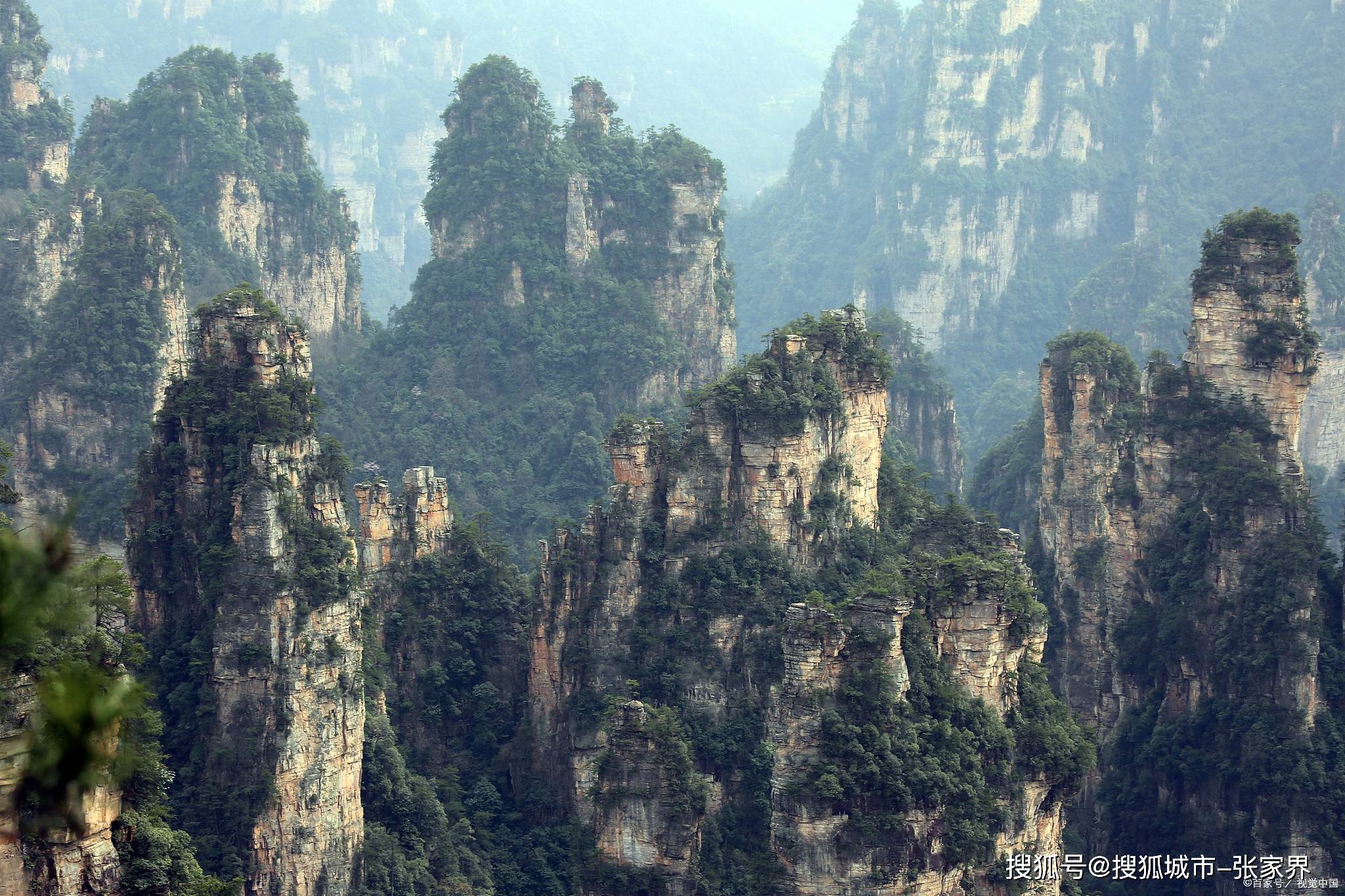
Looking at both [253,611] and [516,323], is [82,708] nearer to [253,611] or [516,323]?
[253,611]

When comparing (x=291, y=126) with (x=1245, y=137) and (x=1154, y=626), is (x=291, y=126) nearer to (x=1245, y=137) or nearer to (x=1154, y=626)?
(x=1154, y=626)

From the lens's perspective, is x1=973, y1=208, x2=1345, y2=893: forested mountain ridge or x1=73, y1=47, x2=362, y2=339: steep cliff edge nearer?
x1=973, y1=208, x2=1345, y2=893: forested mountain ridge

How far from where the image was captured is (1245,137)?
126812 mm

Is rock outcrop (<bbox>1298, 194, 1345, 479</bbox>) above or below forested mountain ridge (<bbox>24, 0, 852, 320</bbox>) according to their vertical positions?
below

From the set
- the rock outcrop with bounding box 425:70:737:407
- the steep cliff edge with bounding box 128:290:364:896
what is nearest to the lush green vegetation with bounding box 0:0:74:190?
the rock outcrop with bounding box 425:70:737:407

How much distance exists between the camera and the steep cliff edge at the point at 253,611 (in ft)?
139

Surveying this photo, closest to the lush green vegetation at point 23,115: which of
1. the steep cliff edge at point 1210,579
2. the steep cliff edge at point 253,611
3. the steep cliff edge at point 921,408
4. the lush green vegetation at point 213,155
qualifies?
the lush green vegetation at point 213,155

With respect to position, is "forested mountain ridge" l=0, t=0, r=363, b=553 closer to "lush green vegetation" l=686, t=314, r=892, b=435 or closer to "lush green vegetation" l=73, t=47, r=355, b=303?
"lush green vegetation" l=73, t=47, r=355, b=303

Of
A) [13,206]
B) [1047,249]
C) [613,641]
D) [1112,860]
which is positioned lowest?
[1112,860]

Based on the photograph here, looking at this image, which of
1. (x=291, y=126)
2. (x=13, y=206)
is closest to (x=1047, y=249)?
(x=291, y=126)

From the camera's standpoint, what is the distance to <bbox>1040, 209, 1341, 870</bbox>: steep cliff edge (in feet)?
159

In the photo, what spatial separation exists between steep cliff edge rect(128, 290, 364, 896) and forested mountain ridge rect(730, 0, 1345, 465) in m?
82.6

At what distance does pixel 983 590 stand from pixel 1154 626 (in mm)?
13002

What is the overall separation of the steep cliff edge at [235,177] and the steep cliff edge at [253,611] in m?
34.8
